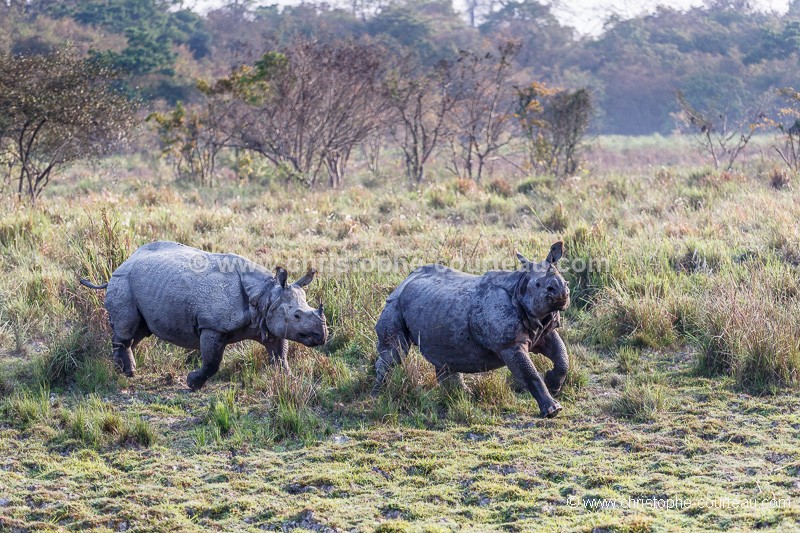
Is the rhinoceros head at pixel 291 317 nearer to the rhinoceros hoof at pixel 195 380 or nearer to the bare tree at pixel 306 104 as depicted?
the rhinoceros hoof at pixel 195 380

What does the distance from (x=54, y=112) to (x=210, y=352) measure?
9.01 m

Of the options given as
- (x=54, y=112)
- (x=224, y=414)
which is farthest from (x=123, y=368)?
(x=54, y=112)

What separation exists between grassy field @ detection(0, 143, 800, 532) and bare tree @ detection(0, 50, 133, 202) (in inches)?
Answer: 136

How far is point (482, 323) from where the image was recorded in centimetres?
628

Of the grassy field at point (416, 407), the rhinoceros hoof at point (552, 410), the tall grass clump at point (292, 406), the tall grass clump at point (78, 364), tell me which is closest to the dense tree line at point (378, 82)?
the grassy field at point (416, 407)

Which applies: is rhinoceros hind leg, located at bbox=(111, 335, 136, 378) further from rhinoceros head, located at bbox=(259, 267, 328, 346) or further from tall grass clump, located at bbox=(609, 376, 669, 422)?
tall grass clump, located at bbox=(609, 376, 669, 422)

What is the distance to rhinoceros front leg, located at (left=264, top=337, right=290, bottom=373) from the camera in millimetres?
6943

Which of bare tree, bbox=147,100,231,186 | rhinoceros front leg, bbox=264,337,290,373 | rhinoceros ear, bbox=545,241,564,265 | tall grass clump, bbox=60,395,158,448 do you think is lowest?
tall grass clump, bbox=60,395,158,448

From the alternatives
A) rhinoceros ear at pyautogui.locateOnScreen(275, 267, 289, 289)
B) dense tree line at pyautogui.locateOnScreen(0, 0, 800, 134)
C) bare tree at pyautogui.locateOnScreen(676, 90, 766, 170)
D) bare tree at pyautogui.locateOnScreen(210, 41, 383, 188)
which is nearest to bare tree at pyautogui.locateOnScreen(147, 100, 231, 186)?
bare tree at pyautogui.locateOnScreen(210, 41, 383, 188)

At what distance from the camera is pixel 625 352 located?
766cm

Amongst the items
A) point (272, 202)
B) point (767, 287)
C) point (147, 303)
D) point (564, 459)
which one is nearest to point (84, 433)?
point (147, 303)

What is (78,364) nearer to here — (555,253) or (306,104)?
(555,253)

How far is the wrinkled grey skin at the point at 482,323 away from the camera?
6.11 m

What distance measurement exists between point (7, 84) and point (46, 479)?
9959 mm
